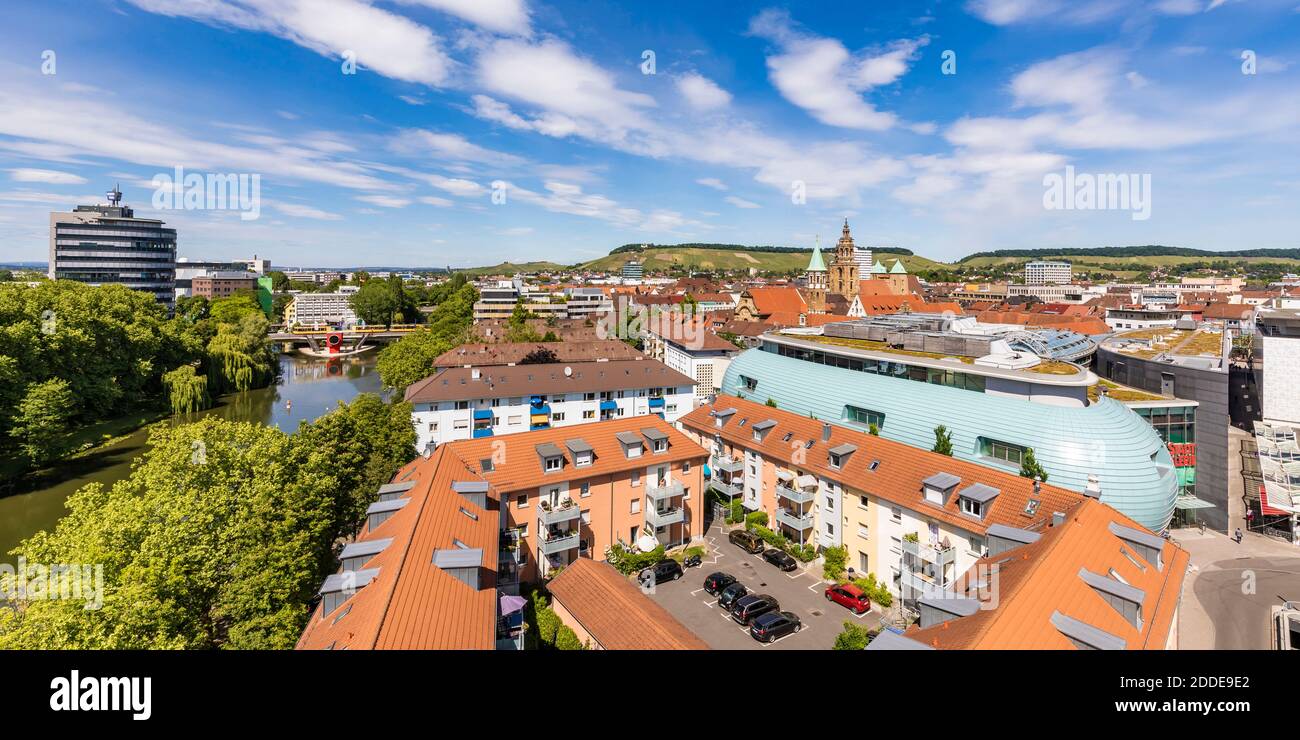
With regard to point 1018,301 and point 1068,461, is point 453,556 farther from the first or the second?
point 1018,301

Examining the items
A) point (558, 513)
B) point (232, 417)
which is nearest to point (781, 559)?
point (558, 513)

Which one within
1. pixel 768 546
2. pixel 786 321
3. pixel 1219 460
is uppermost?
pixel 786 321

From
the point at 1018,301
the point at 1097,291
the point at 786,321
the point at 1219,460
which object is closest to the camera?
the point at 1219,460

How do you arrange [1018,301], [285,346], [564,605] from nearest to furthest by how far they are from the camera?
[564,605] → [285,346] → [1018,301]

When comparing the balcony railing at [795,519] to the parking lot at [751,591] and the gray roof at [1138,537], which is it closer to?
the parking lot at [751,591]

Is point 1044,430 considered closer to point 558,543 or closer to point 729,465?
point 729,465

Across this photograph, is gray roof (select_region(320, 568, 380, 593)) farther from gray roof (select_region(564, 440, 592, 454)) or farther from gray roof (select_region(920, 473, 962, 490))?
gray roof (select_region(920, 473, 962, 490))
